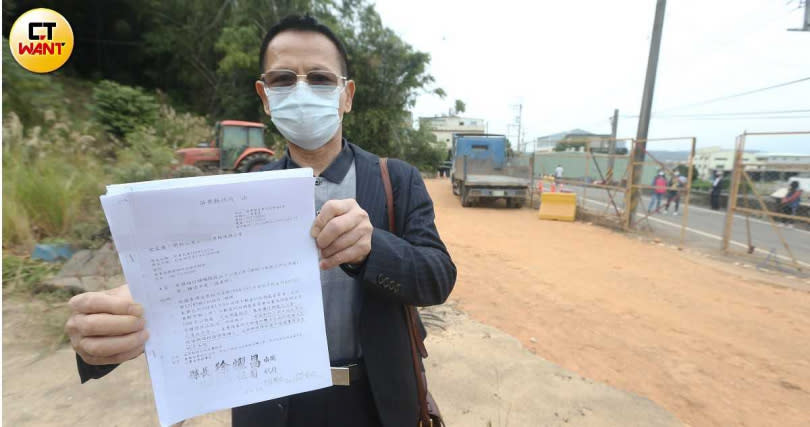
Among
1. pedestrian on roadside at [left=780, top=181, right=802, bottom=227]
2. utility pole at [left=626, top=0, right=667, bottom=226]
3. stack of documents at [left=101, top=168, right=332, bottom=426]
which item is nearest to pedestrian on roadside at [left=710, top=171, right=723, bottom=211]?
utility pole at [left=626, top=0, right=667, bottom=226]

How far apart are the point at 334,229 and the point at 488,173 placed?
13.4 meters

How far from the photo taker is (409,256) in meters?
1.00

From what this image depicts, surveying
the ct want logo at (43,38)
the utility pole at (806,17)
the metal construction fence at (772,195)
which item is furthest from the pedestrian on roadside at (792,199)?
the ct want logo at (43,38)

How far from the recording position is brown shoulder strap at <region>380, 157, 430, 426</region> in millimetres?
1180

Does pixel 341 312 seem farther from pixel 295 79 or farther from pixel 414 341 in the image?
pixel 295 79

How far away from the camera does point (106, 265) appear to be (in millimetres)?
4441

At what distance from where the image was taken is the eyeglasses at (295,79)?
1293mm

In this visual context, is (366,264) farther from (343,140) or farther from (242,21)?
(242,21)

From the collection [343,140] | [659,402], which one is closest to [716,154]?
[659,402]

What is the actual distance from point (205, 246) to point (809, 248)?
1257 centimetres

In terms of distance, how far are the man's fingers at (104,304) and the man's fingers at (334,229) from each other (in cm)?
40

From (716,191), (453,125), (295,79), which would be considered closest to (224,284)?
Answer: (295,79)

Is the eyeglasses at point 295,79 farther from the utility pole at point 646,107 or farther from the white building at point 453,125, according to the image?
the white building at point 453,125

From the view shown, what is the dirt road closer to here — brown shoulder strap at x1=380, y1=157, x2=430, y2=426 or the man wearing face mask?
brown shoulder strap at x1=380, y1=157, x2=430, y2=426
